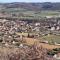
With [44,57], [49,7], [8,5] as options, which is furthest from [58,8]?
[44,57]

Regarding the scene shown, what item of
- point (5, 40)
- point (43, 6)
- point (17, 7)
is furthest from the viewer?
point (43, 6)

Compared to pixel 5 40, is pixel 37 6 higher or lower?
lower

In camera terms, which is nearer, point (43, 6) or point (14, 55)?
point (14, 55)

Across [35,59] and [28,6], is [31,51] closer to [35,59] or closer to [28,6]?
[35,59]

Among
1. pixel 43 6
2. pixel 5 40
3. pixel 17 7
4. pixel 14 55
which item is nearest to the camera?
pixel 14 55

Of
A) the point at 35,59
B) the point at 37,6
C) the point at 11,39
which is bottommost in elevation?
the point at 37,6

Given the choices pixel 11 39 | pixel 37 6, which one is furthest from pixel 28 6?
pixel 11 39

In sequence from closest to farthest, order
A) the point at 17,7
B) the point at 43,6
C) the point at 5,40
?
the point at 5,40
the point at 17,7
the point at 43,6

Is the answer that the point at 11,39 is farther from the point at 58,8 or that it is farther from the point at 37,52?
the point at 58,8

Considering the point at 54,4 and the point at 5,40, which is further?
the point at 54,4
